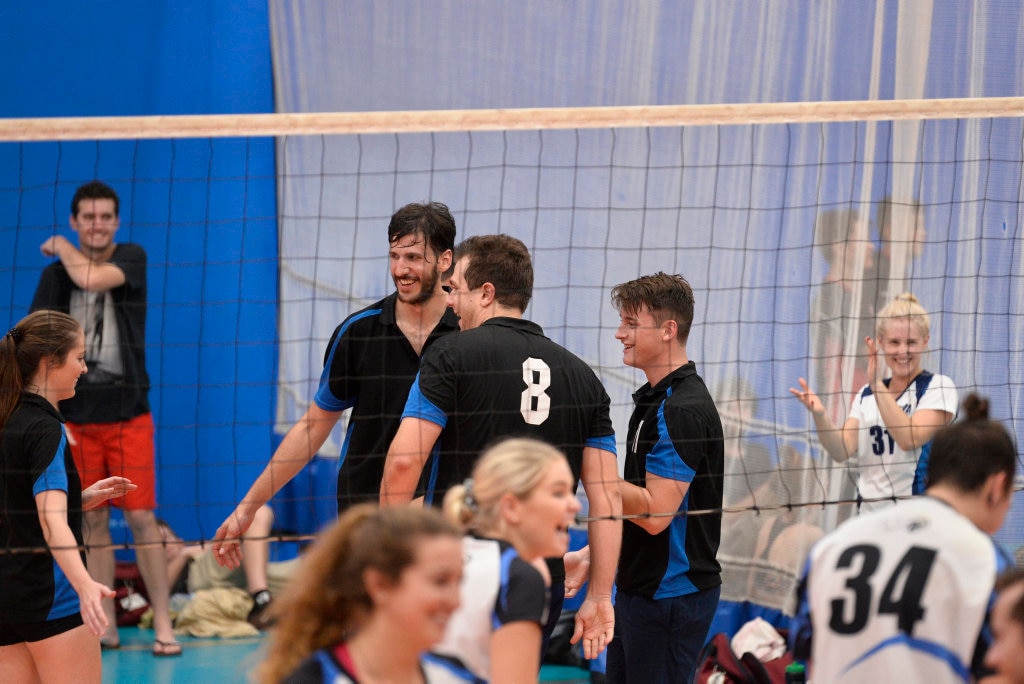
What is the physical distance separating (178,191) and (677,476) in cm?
534

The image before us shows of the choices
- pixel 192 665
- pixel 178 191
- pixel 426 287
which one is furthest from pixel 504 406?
pixel 178 191

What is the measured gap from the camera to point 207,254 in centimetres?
852

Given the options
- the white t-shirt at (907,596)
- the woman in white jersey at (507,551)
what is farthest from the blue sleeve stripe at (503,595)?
the white t-shirt at (907,596)

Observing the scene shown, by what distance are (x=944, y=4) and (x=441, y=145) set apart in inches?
123

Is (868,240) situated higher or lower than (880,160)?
lower

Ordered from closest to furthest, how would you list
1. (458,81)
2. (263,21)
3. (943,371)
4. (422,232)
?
1. (422,232)
2. (943,371)
3. (458,81)
4. (263,21)

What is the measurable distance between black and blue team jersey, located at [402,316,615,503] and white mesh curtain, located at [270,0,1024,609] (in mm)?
1617

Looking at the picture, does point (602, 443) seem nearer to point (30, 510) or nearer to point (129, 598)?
point (30, 510)

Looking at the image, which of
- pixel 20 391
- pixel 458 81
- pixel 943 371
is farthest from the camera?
pixel 458 81

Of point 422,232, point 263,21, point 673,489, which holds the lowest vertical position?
point 673,489

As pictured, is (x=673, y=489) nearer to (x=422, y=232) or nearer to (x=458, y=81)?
(x=422, y=232)

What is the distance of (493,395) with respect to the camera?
3.84 meters

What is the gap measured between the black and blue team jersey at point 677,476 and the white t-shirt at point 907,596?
1.40m

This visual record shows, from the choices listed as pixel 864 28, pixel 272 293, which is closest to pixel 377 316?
pixel 864 28
